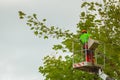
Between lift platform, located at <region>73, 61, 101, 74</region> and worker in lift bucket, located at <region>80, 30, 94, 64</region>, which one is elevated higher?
worker in lift bucket, located at <region>80, 30, 94, 64</region>

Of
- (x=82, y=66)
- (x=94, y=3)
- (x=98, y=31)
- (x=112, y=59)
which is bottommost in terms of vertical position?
(x=82, y=66)

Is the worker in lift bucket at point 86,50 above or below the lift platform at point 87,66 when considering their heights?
above

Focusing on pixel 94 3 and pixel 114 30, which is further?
pixel 94 3

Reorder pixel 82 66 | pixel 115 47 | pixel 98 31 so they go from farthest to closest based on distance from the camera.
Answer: pixel 98 31 → pixel 115 47 → pixel 82 66

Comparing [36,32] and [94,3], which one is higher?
[94,3]

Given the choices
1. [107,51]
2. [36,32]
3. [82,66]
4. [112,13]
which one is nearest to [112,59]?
[107,51]

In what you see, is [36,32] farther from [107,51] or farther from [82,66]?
[82,66]

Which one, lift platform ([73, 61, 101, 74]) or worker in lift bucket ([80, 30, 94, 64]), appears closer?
lift platform ([73, 61, 101, 74])

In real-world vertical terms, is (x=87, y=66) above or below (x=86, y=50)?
below

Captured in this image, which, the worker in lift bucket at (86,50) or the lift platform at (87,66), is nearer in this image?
the lift platform at (87,66)

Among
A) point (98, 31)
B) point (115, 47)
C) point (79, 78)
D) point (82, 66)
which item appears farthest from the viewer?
point (79, 78)

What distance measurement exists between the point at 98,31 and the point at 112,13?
8.78 ft

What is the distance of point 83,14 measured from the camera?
3634cm

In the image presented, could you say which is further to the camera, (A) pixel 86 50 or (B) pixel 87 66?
(A) pixel 86 50
